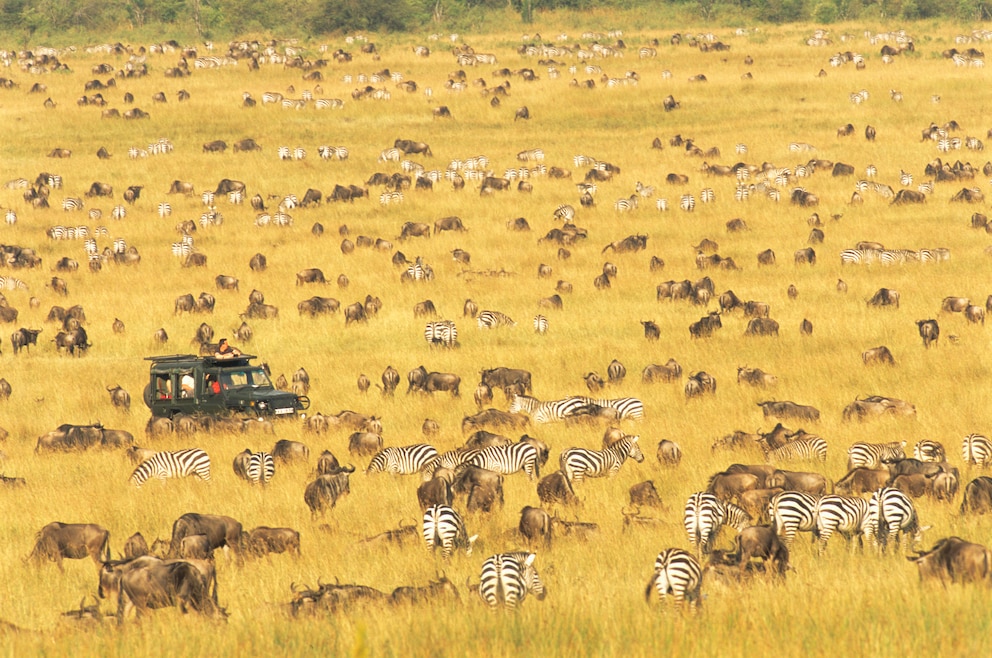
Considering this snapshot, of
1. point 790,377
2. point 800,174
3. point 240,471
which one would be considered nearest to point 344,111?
point 800,174

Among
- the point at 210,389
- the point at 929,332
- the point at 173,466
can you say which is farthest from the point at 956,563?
the point at 929,332

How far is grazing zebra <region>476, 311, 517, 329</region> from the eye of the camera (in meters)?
35.5

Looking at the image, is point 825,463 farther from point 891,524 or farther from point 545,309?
point 545,309

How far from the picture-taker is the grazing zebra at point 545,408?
26141 millimetres

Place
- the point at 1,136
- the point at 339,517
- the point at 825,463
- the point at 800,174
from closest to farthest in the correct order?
1. the point at 339,517
2. the point at 825,463
3. the point at 800,174
4. the point at 1,136

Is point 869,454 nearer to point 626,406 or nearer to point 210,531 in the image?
point 626,406

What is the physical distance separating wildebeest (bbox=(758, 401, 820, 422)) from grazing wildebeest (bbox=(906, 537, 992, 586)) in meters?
11.9

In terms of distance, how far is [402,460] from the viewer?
22109 mm

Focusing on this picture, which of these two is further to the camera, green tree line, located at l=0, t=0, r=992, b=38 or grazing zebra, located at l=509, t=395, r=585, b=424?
green tree line, located at l=0, t=0, r=992, b=38

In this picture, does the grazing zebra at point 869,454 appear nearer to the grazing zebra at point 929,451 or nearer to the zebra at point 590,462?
the grazing zebra at point 929,451

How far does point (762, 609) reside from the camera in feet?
38.7

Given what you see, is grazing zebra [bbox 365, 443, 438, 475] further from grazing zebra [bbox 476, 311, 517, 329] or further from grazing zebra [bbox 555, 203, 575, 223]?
grazing zebra [bbox 555, 203, 575, 223]

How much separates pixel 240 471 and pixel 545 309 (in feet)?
54.4

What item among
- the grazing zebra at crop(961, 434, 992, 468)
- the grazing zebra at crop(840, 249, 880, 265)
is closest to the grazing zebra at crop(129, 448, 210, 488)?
the grazing zebra at crop(961, 434, 992, 468)
